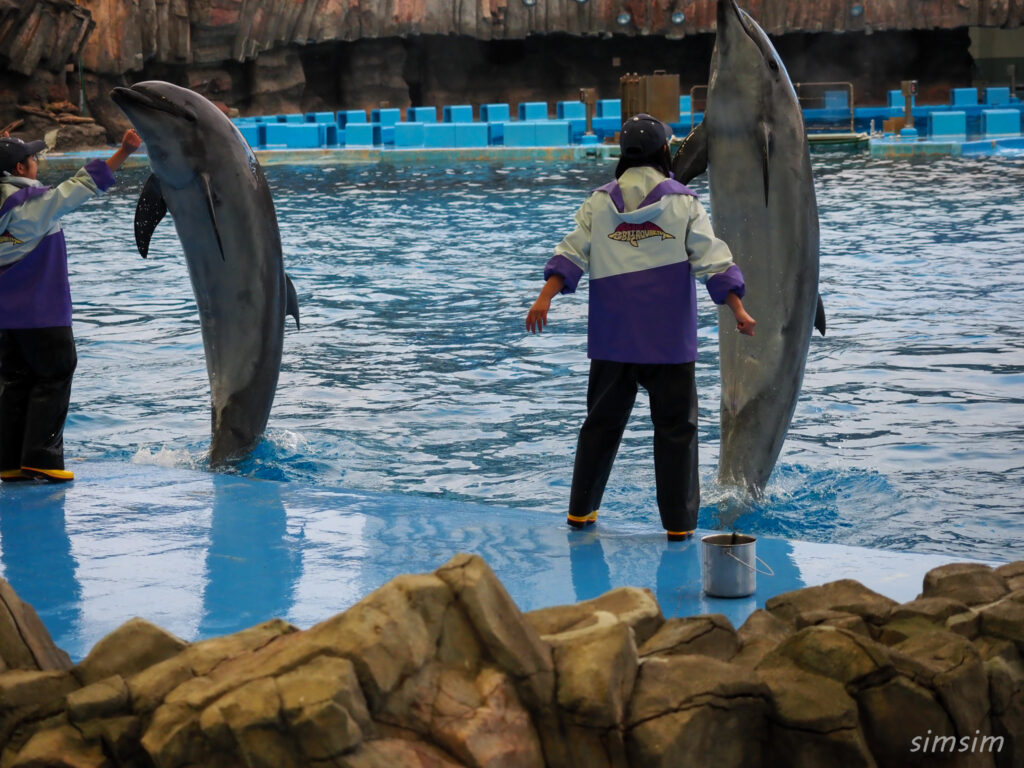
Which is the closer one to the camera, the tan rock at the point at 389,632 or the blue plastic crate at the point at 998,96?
the tan rock at the point at 389,632

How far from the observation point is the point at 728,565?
3.93 m

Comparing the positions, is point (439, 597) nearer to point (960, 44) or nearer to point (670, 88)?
point (670, 88)

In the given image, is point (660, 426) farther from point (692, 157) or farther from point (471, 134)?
point (471, 134)

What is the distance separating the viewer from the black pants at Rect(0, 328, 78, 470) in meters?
5.29

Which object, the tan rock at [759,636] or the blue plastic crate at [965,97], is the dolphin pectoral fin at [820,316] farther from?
the blue plastic crate at [965,97]

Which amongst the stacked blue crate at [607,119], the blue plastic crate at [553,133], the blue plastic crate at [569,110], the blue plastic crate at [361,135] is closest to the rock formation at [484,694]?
the blue plastic crate at [553,133]

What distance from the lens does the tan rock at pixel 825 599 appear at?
3.35 meters

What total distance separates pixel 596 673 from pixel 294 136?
23059mm

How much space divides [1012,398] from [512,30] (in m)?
25.1

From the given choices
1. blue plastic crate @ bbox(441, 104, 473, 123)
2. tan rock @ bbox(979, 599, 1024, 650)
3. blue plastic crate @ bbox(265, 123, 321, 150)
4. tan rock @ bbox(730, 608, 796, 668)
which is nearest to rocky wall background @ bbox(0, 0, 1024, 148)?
blue plastic crate @ bbox(265, 123, 321, 150)

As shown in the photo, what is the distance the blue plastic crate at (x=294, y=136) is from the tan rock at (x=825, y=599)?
72.4 ft

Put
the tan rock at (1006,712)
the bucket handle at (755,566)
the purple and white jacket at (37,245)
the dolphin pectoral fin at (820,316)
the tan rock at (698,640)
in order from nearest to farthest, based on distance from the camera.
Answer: the tan rock at (1006,712)
the tan rock at (698,640)
the bucket handle at (755,566)
the purple and white jacket at (37,245)
the dolphin pectoral fin at (820,316)

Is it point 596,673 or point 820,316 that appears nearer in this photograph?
point 596,673

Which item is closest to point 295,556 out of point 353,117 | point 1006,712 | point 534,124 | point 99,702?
point 99,702
